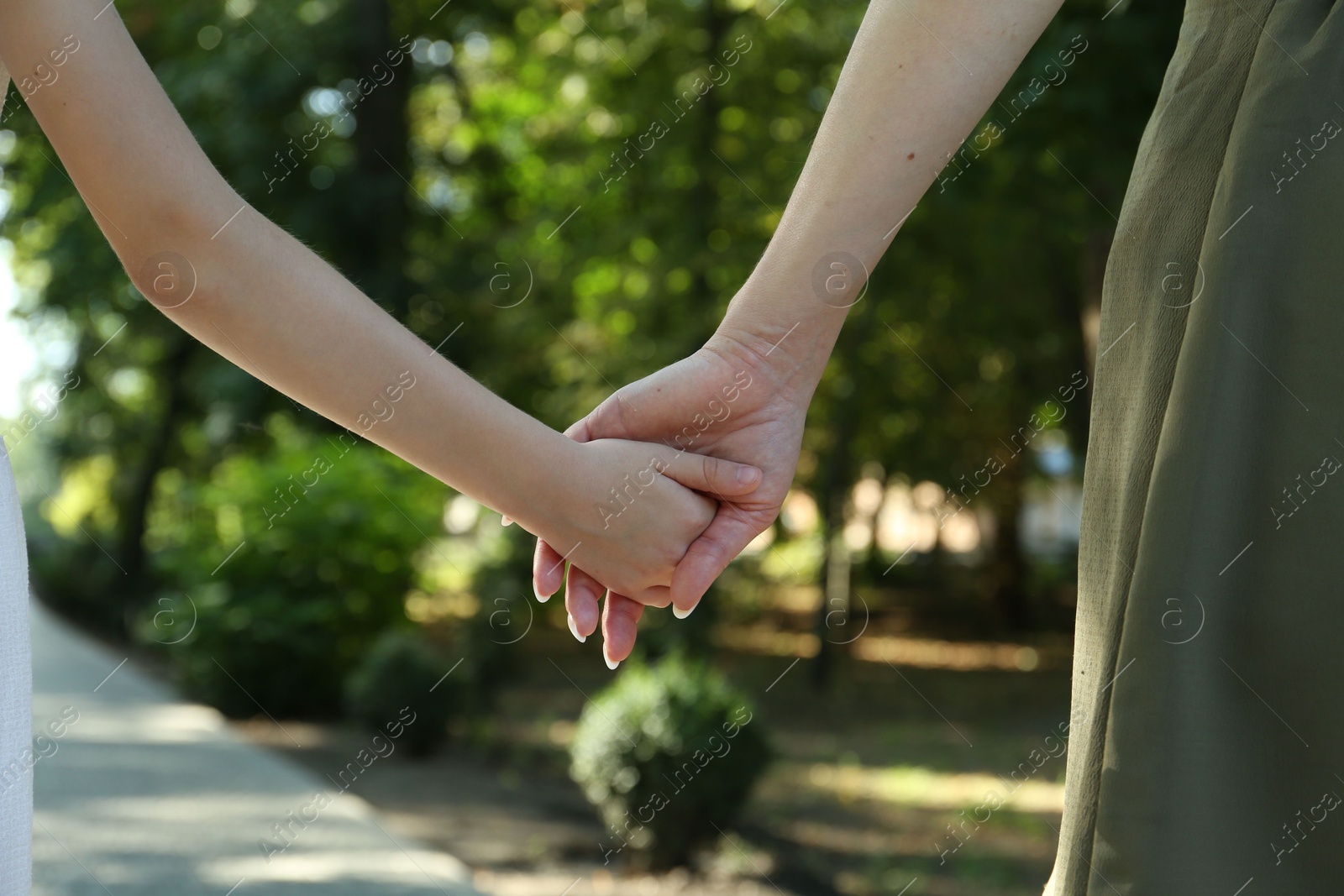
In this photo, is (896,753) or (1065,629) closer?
(896,753)

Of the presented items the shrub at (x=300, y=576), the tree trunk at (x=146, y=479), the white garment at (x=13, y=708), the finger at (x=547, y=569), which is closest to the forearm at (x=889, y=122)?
the finger at (x=547, y=569)

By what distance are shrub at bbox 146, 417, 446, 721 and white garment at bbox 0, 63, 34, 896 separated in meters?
8.38

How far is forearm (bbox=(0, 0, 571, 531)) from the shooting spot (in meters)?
1.42

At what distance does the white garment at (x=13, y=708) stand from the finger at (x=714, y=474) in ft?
3.71

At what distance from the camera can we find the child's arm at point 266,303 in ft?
4.69

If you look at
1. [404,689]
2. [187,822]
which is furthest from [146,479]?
[187,822]

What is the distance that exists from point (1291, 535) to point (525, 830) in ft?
21.0

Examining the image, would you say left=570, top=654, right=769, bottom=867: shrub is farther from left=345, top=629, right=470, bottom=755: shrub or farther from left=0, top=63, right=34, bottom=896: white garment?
left=0, top=63, right=34, bottom=896: white garment

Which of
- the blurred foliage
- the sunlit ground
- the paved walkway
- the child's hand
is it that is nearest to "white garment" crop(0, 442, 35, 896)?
the child's hand

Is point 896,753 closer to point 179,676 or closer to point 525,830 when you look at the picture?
point 525,830

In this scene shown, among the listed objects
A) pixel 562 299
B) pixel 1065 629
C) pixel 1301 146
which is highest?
pixel 1301 146

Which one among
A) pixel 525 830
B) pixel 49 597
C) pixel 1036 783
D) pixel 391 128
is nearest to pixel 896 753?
pixel 1036 783

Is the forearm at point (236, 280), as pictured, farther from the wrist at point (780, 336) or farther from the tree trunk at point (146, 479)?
the tree trunk at point (146, 479)

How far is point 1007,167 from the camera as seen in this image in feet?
22.8
